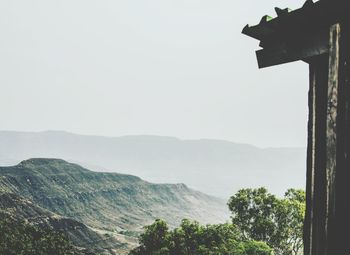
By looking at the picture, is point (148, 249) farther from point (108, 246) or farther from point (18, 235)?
point (108, 246)

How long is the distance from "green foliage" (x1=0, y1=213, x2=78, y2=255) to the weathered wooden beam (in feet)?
85.7

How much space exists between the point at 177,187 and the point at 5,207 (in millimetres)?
138404

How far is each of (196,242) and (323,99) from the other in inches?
898

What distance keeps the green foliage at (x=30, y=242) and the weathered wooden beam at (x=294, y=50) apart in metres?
26.1

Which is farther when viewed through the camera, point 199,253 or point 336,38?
point 199,253

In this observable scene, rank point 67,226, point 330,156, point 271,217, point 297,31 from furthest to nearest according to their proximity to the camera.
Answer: point 67,226 → point 271,217 → point 297,31 → point 330,156

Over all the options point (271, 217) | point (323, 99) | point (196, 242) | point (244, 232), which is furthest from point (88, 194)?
point (323, 99)

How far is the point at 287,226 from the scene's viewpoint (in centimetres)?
2878

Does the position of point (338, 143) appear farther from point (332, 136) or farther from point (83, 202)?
point (83, 202)

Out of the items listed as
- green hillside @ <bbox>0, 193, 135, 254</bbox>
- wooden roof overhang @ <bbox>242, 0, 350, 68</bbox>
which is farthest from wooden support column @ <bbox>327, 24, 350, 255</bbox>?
green hillside @ <bbox>0, 193, 135, 254</bbox>

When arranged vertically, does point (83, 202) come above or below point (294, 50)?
below

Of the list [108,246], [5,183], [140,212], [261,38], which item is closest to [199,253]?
[261,38]

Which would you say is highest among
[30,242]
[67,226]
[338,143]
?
[338,143]

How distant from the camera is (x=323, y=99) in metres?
3.54
